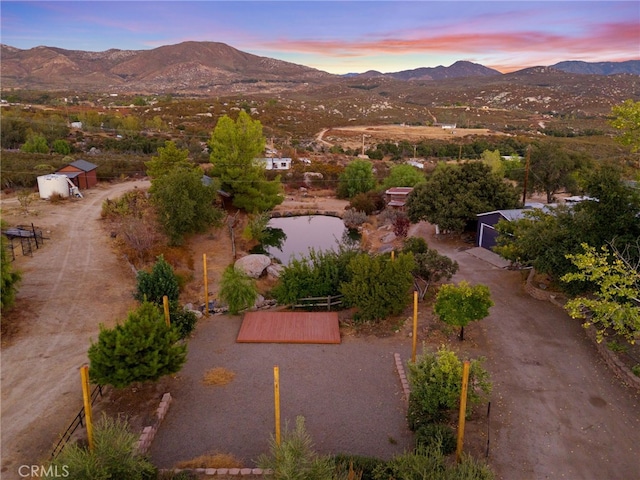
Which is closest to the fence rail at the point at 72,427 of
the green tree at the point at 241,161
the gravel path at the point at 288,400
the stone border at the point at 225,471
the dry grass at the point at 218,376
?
the gravel path at the point at 288,400

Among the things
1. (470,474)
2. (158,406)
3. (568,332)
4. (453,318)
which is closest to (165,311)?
(158,406)

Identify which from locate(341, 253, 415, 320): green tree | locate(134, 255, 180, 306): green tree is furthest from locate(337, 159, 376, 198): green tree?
locate(134, 255, 180, 306): green tree

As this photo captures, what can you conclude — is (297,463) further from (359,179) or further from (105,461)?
(359,179)

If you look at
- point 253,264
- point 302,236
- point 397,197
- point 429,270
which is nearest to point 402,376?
point 429,270

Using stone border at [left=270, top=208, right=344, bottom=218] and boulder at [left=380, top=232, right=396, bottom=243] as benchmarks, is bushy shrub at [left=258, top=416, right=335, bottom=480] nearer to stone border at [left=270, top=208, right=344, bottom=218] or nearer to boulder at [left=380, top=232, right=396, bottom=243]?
boulder at [left=380, top=232, right=396, bottom=243]

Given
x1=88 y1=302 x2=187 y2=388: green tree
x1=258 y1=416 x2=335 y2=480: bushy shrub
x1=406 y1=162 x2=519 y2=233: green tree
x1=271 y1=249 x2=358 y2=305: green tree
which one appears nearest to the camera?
x1=258 y1=416 x2=335 y2=480: bushy shrub

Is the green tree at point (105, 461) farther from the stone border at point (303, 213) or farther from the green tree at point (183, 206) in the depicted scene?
the stone border at point (303, 213)
